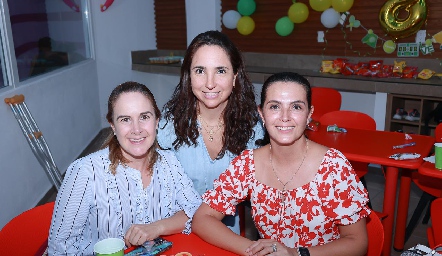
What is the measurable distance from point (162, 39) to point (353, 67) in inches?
139

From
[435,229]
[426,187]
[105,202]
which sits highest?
[105,202]

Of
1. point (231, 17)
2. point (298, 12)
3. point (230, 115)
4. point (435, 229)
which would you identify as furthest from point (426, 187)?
point (231, 17)

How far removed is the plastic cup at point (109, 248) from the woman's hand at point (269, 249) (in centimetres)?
47

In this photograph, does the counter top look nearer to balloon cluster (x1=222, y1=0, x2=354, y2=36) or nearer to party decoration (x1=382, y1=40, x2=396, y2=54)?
party decoration (x1=382, y1=40, x2=396, y2=54)

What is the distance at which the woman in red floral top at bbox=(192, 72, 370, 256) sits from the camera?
162 cm

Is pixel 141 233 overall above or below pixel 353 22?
below

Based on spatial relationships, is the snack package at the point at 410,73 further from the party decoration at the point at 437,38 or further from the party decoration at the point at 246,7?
the party decoration at the point at 246,7

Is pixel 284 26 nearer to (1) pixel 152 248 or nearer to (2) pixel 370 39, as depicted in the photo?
(2) pixel 370 39

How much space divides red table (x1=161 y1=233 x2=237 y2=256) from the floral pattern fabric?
0.16 meters

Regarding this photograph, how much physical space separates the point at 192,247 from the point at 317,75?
4015mm

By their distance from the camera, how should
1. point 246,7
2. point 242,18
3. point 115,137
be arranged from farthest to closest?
point 242,18 → point 246,7 → point 115,137

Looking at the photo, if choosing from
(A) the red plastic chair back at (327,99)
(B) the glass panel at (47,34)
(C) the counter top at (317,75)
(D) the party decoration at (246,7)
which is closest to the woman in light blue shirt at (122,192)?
(B) the glass panel at (47,34)

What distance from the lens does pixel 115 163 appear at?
5.88ft

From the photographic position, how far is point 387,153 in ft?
9.41
